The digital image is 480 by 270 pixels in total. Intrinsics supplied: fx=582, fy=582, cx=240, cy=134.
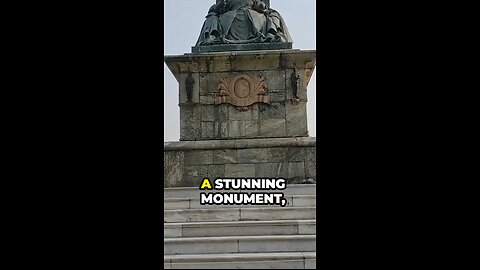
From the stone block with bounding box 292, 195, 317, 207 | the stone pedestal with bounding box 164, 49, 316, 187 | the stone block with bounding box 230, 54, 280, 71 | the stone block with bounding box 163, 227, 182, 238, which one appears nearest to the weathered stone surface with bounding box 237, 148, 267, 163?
the stone pedestal with bounding box 164, 49, 316, 187

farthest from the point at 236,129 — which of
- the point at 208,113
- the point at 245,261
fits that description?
the point at 245,261

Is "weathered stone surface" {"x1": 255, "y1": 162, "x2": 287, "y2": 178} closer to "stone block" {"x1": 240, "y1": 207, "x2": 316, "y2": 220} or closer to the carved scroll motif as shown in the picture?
the carved scroll motif

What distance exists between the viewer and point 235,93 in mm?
10836

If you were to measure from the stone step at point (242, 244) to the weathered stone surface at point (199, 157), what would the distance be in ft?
14.9

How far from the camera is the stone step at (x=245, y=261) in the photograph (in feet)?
17.2

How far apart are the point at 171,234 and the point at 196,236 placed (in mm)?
276

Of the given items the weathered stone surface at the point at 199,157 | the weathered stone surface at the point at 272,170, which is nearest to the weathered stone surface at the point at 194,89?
the weathered stone surface at the point at 199,157

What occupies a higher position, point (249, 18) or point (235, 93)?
point (249, 18)

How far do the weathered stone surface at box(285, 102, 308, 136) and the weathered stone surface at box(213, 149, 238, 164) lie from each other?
1121 millimetres

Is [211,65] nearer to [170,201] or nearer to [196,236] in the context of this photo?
[170,201]

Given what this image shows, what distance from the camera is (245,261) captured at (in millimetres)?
5375

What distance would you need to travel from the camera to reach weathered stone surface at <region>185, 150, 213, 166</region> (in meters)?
10.4
